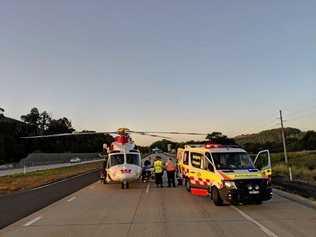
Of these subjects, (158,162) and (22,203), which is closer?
(22,203)

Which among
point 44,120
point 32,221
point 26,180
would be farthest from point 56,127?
point 32,221

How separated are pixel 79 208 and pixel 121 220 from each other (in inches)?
153

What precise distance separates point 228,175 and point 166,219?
154 inches

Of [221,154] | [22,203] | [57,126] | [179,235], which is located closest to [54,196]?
[22,203]

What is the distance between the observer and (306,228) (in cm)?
1130

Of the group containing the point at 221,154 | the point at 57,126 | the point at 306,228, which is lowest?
the point at 306,228

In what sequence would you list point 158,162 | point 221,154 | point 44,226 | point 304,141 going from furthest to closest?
point 304,141 → point 158,162 → point 221,154 → point 44,226

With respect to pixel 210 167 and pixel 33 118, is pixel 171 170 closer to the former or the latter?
pixel 210 167

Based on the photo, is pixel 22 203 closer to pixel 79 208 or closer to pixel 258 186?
pixel 79 208

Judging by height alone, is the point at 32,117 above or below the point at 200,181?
above

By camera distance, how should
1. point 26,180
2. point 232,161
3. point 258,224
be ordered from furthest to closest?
1. point 26,180
2. point 232,161
3. point 258,224

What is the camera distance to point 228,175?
54.3 ft

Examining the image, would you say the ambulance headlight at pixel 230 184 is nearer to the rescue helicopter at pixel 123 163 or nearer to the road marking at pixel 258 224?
the road marking at pixel 258 224

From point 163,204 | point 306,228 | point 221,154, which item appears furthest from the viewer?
point 221,154
